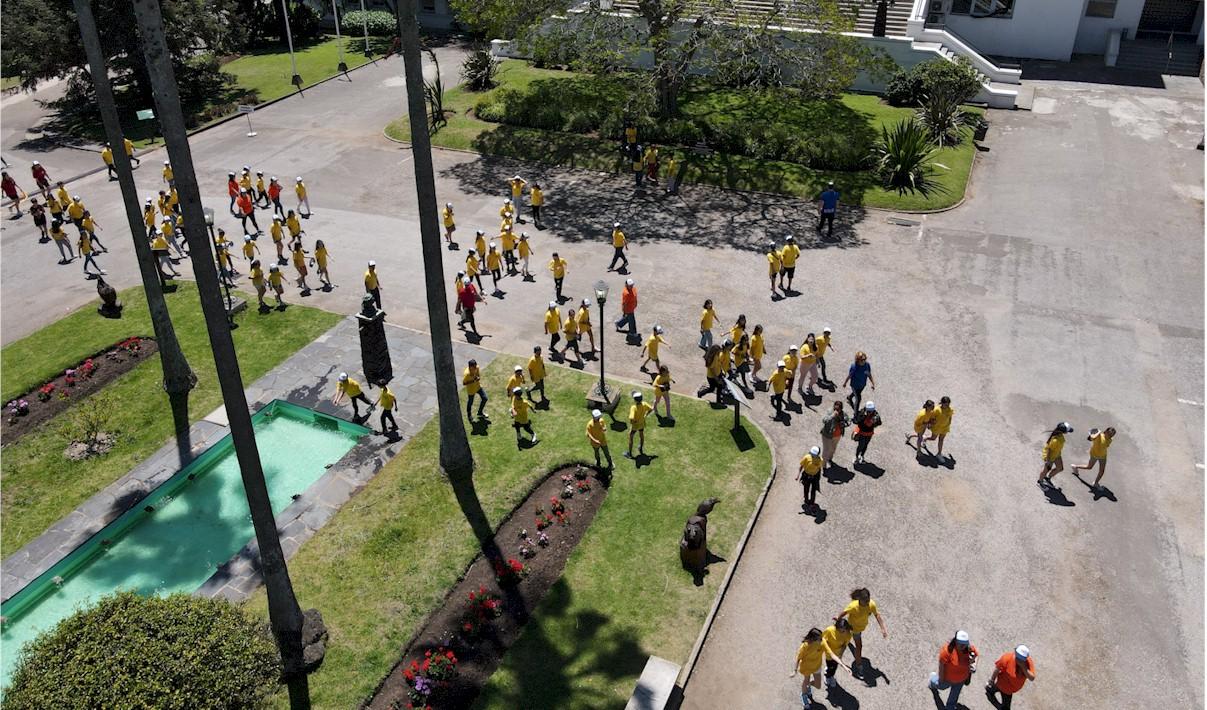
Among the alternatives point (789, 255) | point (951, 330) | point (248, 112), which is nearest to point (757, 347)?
point (789, 255)

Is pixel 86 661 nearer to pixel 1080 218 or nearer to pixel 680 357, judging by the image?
pixel 680 357

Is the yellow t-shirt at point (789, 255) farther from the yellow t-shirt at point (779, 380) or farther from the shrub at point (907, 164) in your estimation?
the shrub at point (907, 164)

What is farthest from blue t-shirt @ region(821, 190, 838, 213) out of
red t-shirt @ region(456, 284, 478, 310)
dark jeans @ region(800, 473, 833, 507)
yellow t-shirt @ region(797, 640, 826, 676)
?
yellow t-shirt @ region(797, 640, 826, 676)

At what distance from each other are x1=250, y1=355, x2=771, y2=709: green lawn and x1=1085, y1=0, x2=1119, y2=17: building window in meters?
34.6

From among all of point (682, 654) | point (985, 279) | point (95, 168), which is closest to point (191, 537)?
point (682, 654)

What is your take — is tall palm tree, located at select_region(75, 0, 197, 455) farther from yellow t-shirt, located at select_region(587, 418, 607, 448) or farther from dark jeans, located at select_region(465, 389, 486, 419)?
yellow t-shirt, located at select_region(587, 418, 607, 448)

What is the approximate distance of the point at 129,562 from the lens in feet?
46.9

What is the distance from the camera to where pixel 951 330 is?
765 inches

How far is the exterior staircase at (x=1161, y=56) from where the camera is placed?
3666cm

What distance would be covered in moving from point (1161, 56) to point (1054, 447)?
32556 millimetres

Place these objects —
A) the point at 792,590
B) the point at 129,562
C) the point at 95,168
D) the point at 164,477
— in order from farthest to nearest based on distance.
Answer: the point at 95,168
the point at 164,477
the point at 129,562
the point at 792,590

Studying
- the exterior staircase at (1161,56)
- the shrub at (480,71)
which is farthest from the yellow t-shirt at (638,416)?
the exterior staircase at (1161,56)

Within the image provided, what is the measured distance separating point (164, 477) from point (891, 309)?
650 inches

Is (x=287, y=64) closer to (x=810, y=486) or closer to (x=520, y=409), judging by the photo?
(x=520, y=409)
